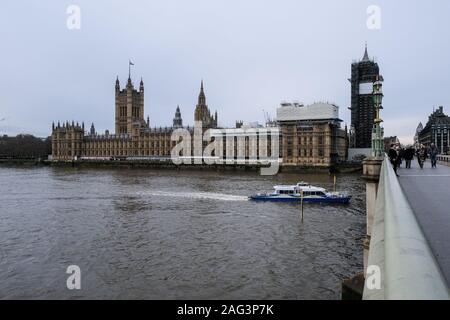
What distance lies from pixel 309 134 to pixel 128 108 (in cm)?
7326

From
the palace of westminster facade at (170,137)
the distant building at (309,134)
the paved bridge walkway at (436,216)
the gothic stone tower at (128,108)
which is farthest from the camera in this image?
the gothic stone tower at (128,108)

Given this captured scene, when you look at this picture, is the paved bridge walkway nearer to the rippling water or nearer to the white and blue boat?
the rippling water

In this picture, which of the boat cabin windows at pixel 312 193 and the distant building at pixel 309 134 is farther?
the distant building at pixel 309 134

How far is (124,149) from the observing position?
384ft

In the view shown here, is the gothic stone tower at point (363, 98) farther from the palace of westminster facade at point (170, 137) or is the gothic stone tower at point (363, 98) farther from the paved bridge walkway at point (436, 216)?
the paved bridge walkway at point (436, 216)

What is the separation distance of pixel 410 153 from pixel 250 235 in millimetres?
11258

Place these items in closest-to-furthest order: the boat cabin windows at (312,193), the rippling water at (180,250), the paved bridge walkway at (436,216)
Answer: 1. the paved bridge walkway at (436,216)
2. the rippling water at (180,250)
3. the boat cabin windows at (312,193)

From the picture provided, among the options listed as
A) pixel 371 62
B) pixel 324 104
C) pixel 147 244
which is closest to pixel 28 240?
pixel 147 244

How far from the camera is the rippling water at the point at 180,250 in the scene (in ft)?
39.7

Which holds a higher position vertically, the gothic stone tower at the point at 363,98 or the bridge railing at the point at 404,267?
the gothic stone tower at the point at 363,98

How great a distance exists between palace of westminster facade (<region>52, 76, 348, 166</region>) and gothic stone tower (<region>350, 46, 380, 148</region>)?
5217 millimetres

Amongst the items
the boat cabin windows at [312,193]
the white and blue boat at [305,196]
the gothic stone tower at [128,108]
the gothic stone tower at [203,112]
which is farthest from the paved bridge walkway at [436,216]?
the gothic stone tower at [128,108]

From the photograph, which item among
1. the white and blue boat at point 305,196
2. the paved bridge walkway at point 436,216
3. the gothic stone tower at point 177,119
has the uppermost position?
the gothic stone tower at point 177,119

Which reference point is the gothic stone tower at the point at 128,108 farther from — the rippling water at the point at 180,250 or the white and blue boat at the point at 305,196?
the rippling water at the point at 180,250
